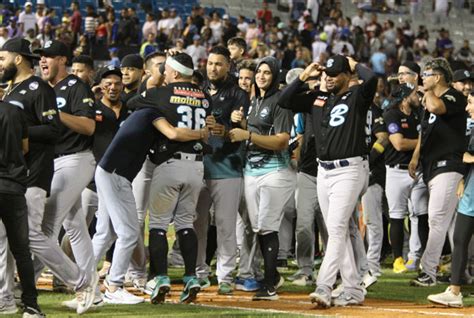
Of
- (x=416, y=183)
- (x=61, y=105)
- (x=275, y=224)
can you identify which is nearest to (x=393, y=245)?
(x=416, y=183)

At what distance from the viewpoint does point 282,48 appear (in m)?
27.7

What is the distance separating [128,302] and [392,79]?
4.93 meters

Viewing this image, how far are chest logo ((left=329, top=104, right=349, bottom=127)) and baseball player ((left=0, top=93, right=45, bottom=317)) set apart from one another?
283 centimetres

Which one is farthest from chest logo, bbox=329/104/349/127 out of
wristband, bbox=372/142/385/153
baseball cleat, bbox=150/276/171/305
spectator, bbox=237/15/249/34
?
spectator, bbox=237/15/249/34

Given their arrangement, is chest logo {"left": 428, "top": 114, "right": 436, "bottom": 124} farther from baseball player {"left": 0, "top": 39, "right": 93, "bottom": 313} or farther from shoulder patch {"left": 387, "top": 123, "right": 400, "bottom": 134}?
baseball player {"left": 0, "top": 39, "right": 93, "bottom": 313}

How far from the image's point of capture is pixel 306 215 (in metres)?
11.2

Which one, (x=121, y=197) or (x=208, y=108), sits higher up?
(x=208, y=108)

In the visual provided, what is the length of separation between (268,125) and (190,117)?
4.58 feet

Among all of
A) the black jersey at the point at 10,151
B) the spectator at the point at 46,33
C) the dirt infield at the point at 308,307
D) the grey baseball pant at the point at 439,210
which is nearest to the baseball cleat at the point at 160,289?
the dirt infield at the point at 308,307

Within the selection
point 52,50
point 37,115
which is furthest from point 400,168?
point 37,115

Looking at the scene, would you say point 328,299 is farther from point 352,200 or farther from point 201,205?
point 201,205

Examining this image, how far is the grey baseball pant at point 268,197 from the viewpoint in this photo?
1038 cm

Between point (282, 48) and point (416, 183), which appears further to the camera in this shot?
point (282, 48)

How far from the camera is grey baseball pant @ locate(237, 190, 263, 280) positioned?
10.9m
